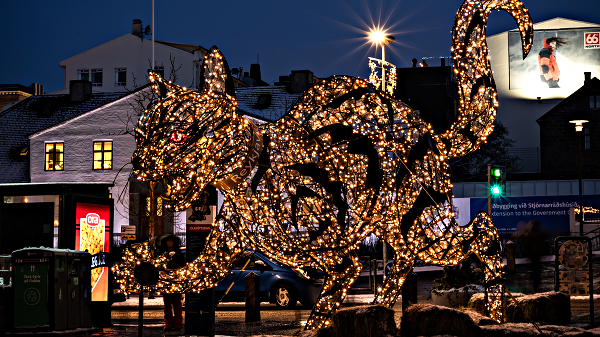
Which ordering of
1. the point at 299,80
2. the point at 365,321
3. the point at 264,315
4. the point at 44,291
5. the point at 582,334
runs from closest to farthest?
the point at 365,321, the point at 582,334, the point at 44,291, the point at 264,315, the point at 299,80

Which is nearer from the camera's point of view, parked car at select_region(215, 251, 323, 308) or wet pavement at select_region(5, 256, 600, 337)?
wet pavement at select_region(5, 256, 600, 337)

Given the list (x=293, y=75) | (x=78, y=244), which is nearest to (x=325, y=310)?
(x=78, y=244)

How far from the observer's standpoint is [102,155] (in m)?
29.6

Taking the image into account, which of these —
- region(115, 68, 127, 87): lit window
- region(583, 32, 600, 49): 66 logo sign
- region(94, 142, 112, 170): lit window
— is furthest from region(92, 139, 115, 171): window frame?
region(583, 32, 600, 49): 66 logo sign

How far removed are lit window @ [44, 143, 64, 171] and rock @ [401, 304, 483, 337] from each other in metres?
25.6

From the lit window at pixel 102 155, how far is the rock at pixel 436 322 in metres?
24.4

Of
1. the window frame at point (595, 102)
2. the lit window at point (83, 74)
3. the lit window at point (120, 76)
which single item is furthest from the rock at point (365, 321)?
the lit window at point (83, 74)

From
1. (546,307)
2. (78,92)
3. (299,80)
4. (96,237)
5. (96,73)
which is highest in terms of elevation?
(96,73)

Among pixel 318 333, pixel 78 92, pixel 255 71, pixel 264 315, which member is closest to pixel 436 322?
pixel 318 333

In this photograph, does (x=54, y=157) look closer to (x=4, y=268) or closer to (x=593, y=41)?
(x=4, y=268)

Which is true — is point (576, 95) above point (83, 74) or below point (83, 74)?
below

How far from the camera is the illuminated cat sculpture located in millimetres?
5312

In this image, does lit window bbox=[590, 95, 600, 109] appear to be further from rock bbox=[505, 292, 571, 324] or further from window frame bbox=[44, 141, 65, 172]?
rock bbox=[505, 292, 571, 324]

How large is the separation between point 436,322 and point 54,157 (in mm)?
26059
